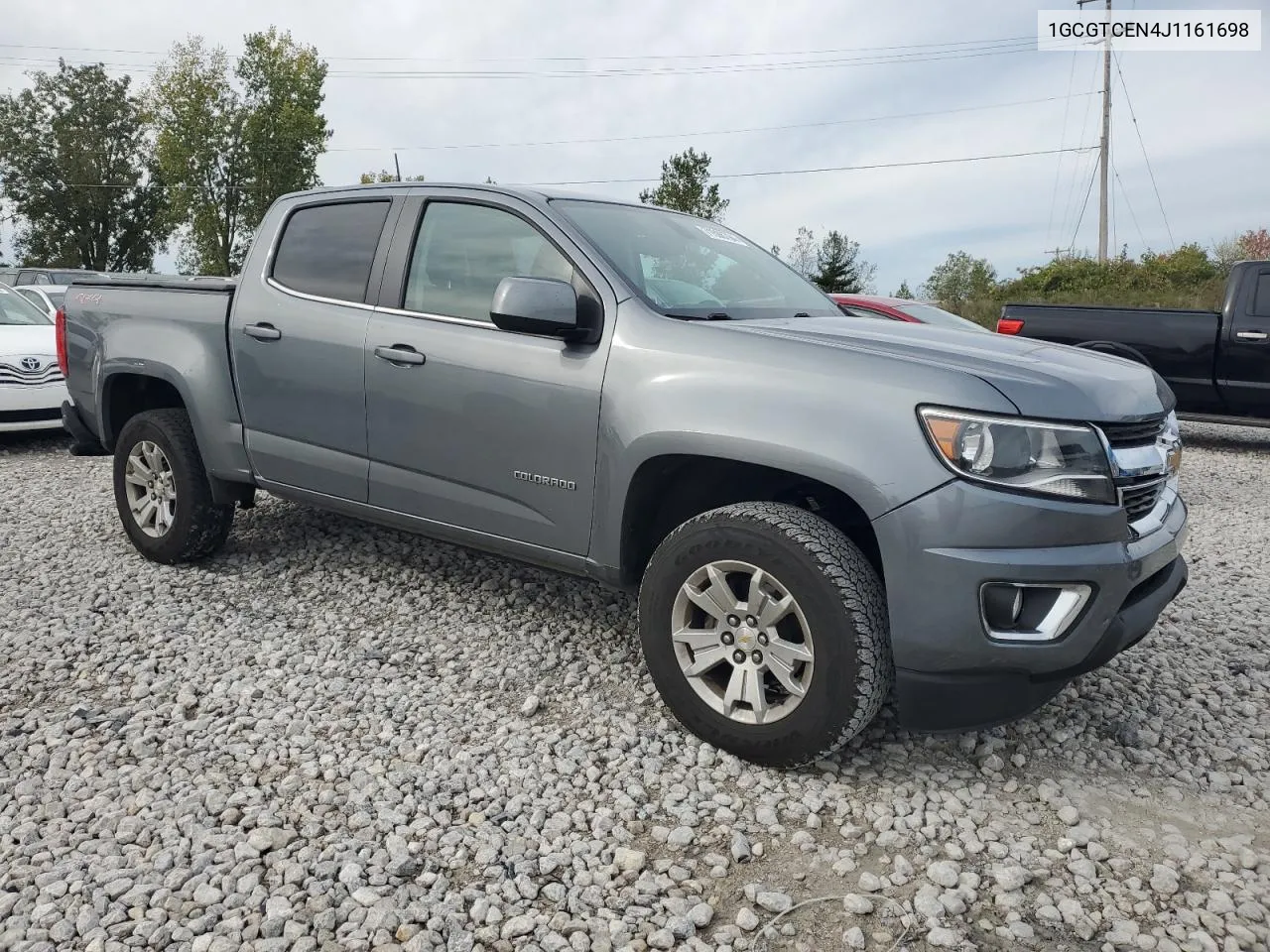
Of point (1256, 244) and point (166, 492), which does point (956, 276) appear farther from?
point (166, 492)

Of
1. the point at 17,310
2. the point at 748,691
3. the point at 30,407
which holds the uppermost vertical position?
the point at 17,310

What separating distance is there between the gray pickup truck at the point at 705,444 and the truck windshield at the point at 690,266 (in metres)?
0.02

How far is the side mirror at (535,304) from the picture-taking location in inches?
118

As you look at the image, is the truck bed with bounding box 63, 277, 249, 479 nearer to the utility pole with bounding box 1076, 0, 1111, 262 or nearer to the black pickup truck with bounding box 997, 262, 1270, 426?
the black pickup truck with bounding box 997, 262, 1270, 426

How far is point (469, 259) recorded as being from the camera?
142 inches

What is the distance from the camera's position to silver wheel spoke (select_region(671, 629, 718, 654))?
9.45 feet

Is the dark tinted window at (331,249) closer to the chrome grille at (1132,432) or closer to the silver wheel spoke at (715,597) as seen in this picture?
the silver wheel spoke at (715,597)

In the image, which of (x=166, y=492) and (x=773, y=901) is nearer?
(x=773, y=901)

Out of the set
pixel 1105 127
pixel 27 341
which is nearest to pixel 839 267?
pixel 1105 127

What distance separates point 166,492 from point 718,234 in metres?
2.94

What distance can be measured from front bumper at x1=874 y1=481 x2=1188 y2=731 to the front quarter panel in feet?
0.42

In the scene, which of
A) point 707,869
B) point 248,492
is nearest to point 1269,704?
point 707,869

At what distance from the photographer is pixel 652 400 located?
2.97 meters

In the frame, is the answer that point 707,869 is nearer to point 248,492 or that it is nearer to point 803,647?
point 803,647
